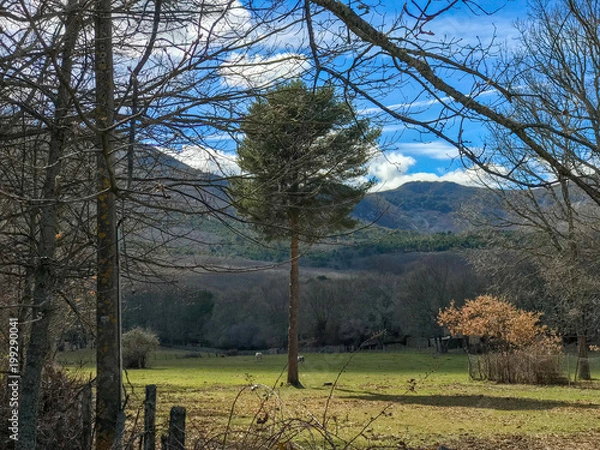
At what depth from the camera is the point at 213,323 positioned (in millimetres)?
76562

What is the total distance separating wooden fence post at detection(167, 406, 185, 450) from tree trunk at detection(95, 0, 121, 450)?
889mm

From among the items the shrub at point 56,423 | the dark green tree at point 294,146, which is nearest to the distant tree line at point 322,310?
the shrub at point 56,423

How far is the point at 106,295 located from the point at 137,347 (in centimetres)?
3097

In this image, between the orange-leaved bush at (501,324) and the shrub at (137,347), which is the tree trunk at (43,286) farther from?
the shrub at (137,347)

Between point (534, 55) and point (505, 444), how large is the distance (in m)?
10.7

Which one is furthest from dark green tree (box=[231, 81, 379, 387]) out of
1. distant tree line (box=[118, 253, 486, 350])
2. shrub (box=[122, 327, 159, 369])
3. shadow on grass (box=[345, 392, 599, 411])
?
distant tree line (box=[118, 253, 486, 350])

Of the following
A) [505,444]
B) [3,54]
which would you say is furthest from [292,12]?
[505,444]

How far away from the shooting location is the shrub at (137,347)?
33.8 metres

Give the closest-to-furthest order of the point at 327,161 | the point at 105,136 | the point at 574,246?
the point at 105,136 → the point at 327,161 → the point at 574,246

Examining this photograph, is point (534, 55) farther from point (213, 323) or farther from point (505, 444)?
point (213, 323)

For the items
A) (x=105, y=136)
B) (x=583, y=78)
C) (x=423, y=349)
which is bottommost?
(x=423, y=349)

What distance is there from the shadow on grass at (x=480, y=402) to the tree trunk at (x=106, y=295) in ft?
35.2

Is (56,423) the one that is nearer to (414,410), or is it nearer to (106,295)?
(106,295)

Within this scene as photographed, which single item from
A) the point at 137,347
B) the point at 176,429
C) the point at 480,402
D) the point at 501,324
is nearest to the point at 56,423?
the point at 176,429
